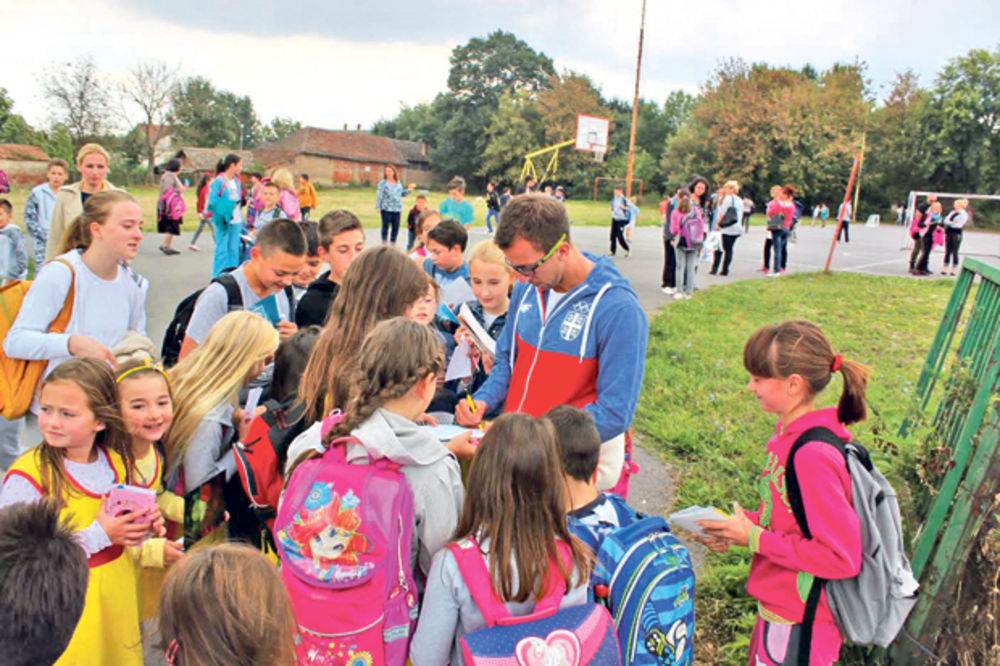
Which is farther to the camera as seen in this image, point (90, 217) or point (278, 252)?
point (278, 252)

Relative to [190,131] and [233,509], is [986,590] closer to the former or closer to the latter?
[233,509]

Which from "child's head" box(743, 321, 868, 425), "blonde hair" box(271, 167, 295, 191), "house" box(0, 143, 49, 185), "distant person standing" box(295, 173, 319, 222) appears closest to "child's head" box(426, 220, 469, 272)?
"child's head" box(743, 321, 868, 425)

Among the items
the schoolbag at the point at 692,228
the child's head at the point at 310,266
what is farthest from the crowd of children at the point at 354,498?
the schoolbag at the point at 692,228

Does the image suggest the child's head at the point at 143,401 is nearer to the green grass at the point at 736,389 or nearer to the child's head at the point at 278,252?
the child's head at the point at 278,252

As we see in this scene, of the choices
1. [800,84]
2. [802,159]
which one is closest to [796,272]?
[802,159]

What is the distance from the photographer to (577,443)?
212 cm

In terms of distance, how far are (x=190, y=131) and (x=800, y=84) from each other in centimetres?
6074

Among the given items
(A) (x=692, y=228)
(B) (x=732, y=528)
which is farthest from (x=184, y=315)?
(A) (x=692, y=228)

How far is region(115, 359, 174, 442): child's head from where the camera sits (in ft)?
8.14

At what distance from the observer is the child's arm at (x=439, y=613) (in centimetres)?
183

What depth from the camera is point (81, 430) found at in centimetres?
230

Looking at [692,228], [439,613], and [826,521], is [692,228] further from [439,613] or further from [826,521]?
[439,613]

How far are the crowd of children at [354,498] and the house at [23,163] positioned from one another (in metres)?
38.9

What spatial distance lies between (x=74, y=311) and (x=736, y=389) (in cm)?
593
